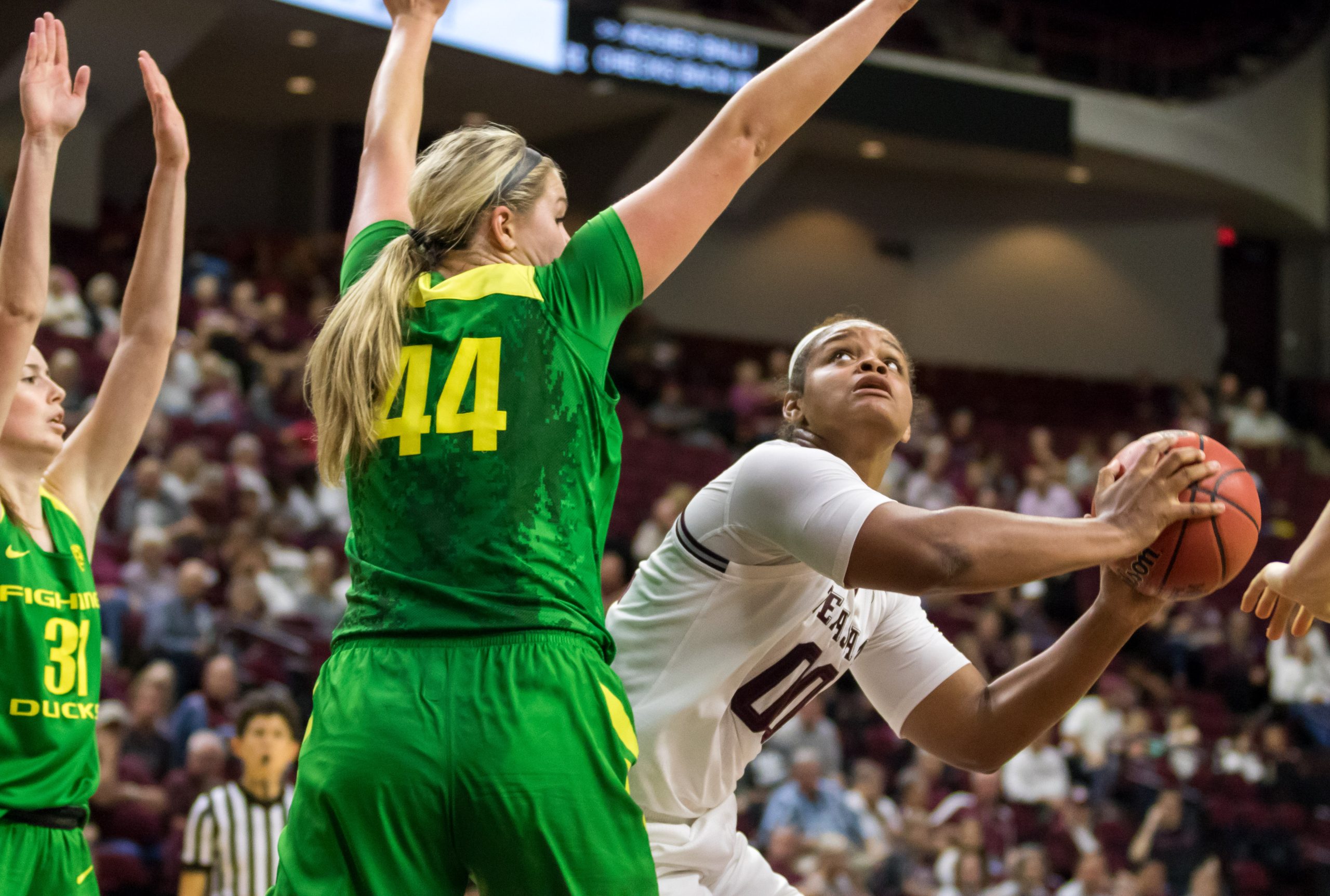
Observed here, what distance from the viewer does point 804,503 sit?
2434 millimetres

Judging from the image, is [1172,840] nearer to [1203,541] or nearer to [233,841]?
[233,841]

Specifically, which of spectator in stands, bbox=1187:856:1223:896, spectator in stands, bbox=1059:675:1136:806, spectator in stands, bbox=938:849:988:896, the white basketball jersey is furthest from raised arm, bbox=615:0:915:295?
spectator in stands, bbox=1059:675:1136:806

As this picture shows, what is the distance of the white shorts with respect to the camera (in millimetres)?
2826

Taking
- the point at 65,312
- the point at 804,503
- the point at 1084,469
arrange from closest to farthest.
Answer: the point at 804,503 → the point at 65,312 → the point at 1084,469

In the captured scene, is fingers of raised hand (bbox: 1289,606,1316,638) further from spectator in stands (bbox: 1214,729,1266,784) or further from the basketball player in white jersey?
spectator in stands (bbox: 1214,729,1266,784)

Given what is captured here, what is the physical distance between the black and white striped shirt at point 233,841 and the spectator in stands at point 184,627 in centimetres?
249

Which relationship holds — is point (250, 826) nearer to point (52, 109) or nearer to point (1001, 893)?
point (52, 109)

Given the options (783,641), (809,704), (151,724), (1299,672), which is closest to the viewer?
(783,641)

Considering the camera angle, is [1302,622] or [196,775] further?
[196,775]

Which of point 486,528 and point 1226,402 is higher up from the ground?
point 486,528

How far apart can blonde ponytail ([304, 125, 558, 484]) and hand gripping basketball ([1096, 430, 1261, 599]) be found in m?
1.08

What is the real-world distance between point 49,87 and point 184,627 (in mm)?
5659

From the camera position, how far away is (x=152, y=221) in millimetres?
3152

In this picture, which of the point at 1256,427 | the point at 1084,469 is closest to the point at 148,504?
the point at 1084,469
